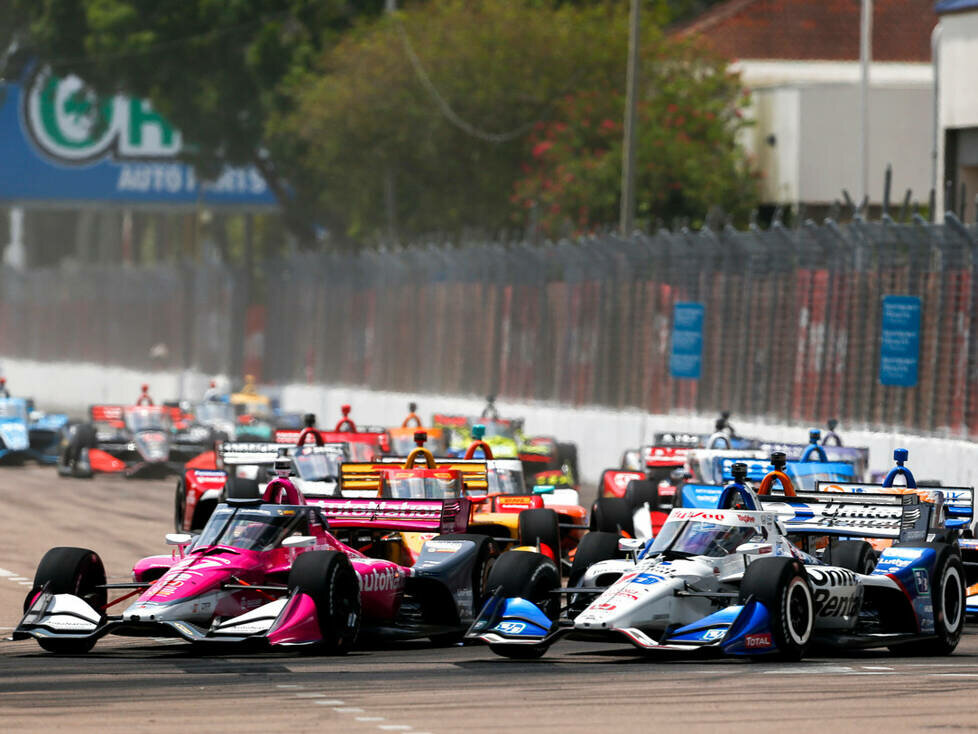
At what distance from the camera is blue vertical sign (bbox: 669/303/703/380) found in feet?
113

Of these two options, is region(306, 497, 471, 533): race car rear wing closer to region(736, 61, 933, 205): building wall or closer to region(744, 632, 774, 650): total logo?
region(744, 632, 774, 650): total logo

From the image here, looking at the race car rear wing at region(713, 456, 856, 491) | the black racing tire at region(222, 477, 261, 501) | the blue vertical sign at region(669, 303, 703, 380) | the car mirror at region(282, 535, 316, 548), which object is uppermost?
the blue vertical sign at region(669, 303, 703, 380)

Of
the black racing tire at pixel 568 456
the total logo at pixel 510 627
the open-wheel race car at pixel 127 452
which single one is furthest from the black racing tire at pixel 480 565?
the open-wheel race car at pixel 127 452

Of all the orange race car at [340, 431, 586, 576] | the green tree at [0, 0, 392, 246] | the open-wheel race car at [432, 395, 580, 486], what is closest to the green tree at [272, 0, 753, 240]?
the green tree at [0, 0, 392, 246]

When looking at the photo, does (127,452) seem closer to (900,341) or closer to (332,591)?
(900,341)

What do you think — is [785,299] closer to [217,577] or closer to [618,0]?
[217,577]

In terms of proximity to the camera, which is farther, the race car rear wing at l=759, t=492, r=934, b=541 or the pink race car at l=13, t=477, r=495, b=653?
the race car rear wing at l=759, t=492, r=934, b=541

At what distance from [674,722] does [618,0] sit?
5147 cm

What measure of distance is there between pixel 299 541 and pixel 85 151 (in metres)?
52.7

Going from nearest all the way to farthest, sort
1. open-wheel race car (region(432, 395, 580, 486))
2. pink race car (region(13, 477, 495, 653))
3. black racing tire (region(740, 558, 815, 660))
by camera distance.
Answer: black racing tire (region(740, 558, 815, 660)), pink race car (region(13, 477, 495, 653)), open-wheel race car (region(432, 395, 580, 486))

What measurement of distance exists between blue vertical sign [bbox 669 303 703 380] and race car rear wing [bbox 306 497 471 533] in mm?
17620

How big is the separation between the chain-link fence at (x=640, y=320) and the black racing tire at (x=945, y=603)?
10.1 meters

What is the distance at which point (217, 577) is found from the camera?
14.3 m

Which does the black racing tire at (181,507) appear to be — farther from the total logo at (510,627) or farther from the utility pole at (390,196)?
the utility pole at (390,196)
